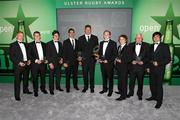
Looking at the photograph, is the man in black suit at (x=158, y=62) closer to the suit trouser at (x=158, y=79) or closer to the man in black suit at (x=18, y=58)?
the suit trouser at (x=158, y=79)

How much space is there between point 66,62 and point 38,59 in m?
0.74

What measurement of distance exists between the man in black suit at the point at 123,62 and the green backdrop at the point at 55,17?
160 cm

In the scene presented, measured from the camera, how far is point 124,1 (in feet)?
24.3

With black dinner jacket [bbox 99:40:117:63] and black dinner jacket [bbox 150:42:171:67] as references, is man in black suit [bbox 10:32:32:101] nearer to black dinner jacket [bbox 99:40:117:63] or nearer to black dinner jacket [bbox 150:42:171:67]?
black dinner jacket [bbox 99:40:117:63]

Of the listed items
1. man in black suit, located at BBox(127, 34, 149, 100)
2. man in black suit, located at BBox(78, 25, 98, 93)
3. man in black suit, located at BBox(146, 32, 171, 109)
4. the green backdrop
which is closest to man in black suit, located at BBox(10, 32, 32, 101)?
man in black suit, located at BBox(78, 25, 98, 93)

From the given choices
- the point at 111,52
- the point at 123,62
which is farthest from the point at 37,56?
the point at 123,62

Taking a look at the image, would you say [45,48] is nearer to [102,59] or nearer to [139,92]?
[102,59]

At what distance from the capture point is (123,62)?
6.06 metres

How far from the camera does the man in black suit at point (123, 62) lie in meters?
6.00

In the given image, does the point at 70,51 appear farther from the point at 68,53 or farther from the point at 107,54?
the point at 107,54

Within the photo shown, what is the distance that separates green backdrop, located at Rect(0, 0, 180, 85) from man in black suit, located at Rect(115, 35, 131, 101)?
1599mm

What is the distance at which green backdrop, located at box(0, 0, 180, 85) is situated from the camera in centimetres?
739

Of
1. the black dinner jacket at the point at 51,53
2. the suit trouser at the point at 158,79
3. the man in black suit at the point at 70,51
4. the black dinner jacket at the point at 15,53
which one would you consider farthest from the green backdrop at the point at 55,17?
the suit trouser at the point at 158,79

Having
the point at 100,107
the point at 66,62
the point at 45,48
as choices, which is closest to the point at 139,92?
the point at 100,107
